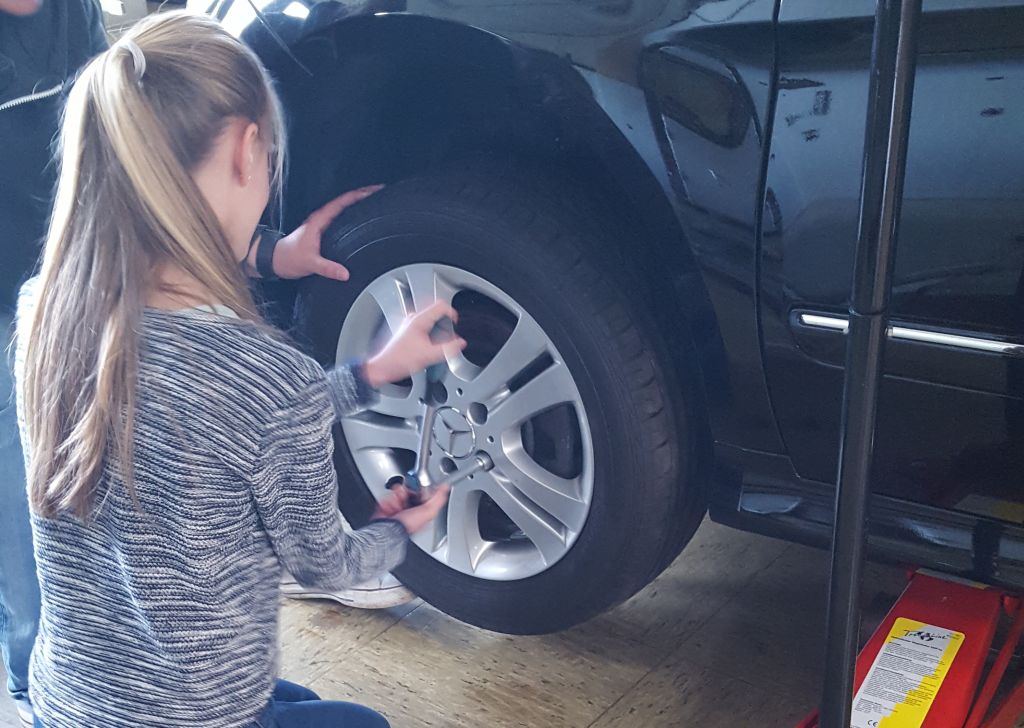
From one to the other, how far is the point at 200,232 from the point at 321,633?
107 centimetres

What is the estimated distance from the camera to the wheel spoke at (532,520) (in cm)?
171

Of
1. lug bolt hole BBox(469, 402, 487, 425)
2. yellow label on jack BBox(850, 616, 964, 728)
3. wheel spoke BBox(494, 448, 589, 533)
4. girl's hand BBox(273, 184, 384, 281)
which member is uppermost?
girl's hand BBox(273, 184, 384, 281)

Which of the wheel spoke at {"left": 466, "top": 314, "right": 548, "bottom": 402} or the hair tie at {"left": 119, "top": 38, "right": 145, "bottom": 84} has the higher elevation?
the hair tie at {"left": 119, "top": 38, "right": 145, "bottom": 84}

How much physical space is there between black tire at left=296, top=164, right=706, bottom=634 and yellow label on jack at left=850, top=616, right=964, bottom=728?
0.36 m

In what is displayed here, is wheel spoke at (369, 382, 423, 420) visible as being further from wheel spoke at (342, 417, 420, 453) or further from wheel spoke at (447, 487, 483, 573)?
wheel spoke at (447, 487, 483, 573)

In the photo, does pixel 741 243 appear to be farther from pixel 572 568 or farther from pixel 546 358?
pixel 572 568

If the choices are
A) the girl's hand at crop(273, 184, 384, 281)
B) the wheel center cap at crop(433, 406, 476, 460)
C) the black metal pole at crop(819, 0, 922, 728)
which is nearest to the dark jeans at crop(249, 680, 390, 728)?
the wheel center cap at crop(433, 406, 476, 460)

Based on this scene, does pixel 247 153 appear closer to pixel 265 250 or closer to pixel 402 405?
pixel 265 250

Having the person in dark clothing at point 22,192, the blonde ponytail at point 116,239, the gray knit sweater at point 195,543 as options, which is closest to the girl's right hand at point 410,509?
the gray knit sweater at point 195,543

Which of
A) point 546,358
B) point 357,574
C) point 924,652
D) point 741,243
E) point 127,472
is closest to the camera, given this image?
point 127,472

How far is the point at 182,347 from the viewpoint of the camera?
3.52 ft

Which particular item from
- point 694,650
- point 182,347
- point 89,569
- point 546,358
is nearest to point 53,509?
point 89,569

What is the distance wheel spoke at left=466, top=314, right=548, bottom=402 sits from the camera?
163 cm

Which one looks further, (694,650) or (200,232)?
(694,650)
